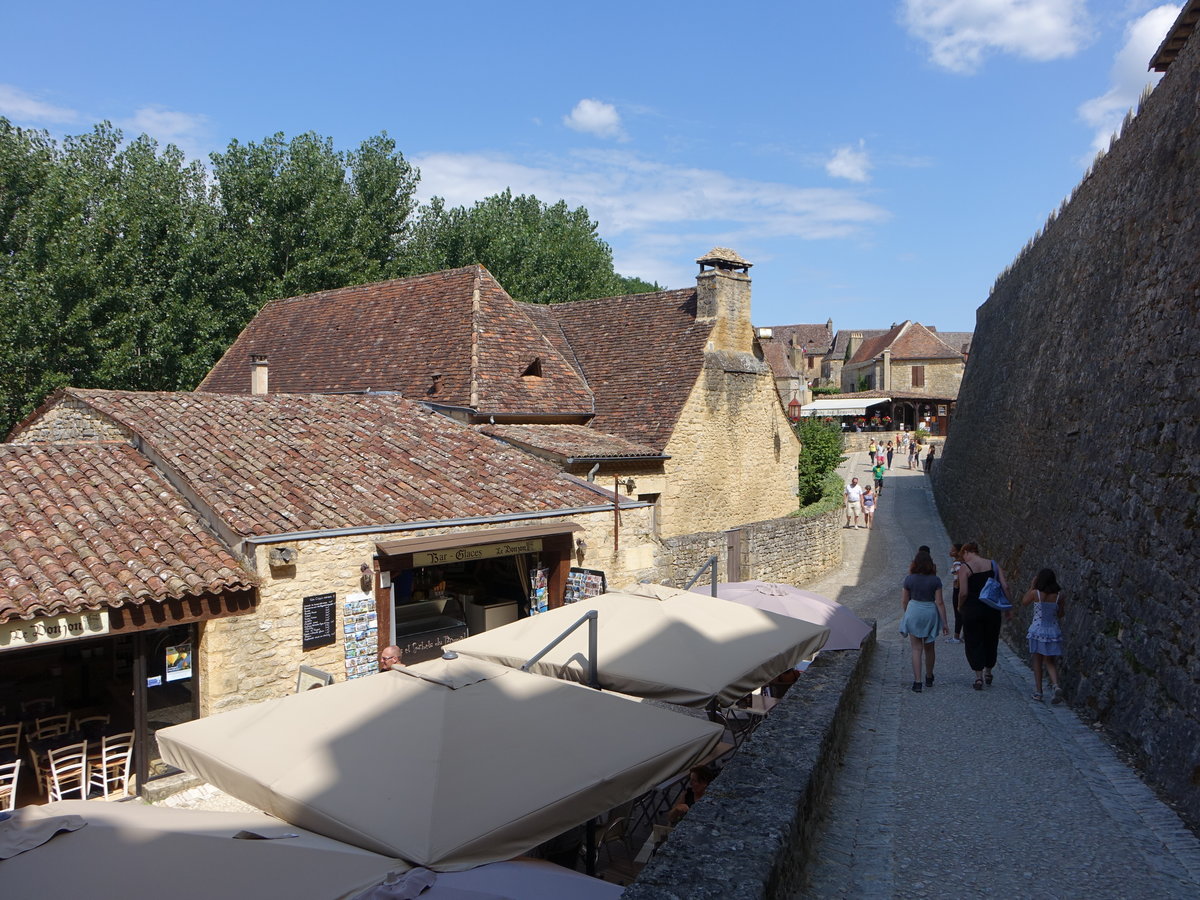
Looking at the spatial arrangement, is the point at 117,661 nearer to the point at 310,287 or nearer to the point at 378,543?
the point at 378,543

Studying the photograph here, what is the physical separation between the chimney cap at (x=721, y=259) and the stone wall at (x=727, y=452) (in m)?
2.49

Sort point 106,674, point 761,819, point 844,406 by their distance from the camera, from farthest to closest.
Result: point 844,406 → point 106,674 → point 761,819

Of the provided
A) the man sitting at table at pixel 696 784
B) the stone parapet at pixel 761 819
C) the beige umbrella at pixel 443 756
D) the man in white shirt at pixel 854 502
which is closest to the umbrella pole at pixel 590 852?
the man sitting at table at pixel 696 784

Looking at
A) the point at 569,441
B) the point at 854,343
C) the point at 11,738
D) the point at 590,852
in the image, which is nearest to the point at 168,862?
the point at 590,852

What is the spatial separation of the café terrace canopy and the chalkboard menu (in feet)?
149

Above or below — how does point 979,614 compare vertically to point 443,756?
below

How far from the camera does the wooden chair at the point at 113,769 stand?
895 cm

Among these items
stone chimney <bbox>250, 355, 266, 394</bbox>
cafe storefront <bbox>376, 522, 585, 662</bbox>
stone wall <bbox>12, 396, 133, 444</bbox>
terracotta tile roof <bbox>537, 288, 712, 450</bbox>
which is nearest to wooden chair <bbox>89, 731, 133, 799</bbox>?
cafe storefront <bbox>376, 522, 585, 662</bbox>

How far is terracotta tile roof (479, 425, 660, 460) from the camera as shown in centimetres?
1638

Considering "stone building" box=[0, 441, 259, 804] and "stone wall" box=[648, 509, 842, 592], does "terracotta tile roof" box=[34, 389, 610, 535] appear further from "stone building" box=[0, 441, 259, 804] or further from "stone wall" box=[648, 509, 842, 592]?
"stone wall" box=[648, 509, 842, 592]

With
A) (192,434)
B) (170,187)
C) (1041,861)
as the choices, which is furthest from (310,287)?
(1041,861)

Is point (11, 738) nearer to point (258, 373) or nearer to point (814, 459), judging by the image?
point (258, 373)

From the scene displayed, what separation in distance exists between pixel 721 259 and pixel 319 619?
1602cm

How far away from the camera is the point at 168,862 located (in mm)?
3846
